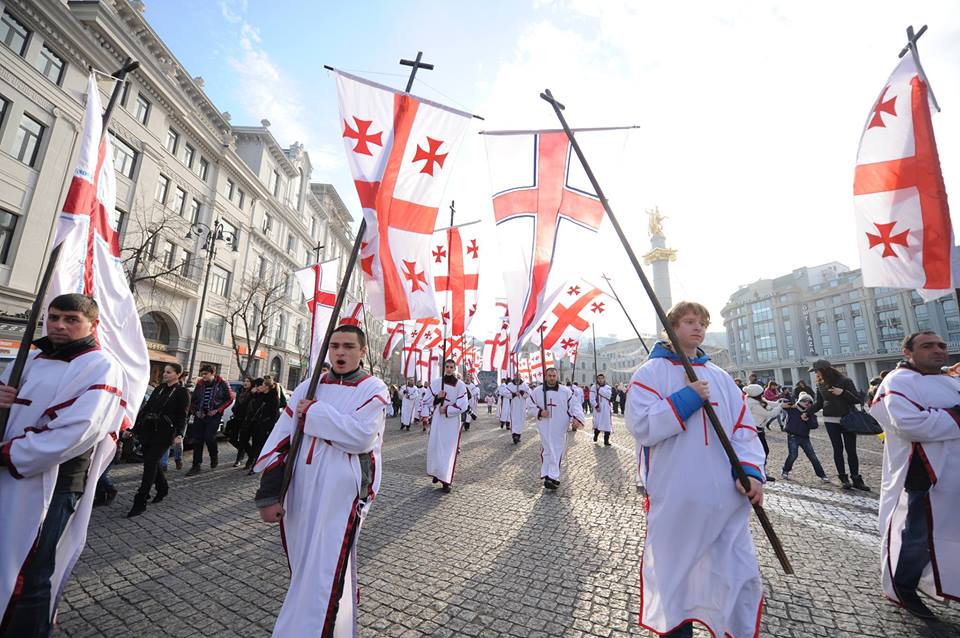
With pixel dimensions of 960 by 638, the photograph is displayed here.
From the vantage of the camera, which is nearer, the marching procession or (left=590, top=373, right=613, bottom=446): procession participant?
the marching procession

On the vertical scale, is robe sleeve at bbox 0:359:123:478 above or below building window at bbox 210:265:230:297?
below

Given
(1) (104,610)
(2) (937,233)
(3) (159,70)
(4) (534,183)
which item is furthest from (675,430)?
(3) (159,70)

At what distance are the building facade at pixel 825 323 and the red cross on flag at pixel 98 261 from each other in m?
69.1

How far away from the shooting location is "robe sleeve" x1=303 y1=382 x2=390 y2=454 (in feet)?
8.21

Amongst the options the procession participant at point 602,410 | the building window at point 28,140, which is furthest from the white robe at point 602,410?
the building window at point 28,140

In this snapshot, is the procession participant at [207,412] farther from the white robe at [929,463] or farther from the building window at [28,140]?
the building window at [28,140]

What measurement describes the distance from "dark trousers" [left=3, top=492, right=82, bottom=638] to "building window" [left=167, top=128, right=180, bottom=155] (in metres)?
28.8

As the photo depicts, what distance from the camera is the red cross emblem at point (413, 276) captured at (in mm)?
4539

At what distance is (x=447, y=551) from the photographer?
14.0ft

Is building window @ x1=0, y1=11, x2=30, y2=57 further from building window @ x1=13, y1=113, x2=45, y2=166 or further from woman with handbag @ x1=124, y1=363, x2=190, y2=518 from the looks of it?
woman with handbag @ x1=124, y1=363, x2=190, y2=518

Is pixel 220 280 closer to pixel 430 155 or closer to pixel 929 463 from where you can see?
pixel 430 155

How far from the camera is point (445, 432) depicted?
286 inches

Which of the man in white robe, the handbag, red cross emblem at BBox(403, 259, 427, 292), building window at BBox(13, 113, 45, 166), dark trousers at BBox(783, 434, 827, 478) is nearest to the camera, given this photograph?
red cross emblem at BBox(403, 259, 427, 292)

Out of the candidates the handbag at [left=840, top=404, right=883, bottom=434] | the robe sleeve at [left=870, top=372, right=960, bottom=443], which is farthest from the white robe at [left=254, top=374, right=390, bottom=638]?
the handbag at [left=840, top=404, right=883, bottom=434]
